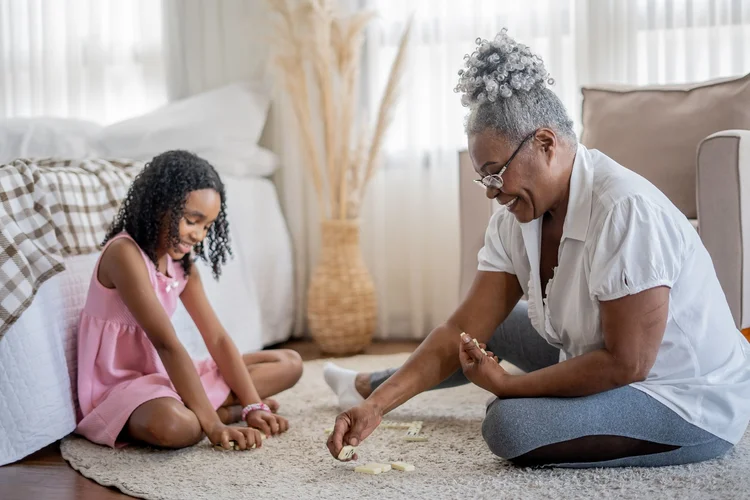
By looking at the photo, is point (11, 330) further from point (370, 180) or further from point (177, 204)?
point (370, 180)

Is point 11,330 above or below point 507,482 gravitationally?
above

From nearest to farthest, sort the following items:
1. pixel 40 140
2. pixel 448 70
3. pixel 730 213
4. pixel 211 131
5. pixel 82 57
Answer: pixel 730 213 < pixel 40 140 < pixel 211 131 < pixel 448 70 < pixel 82 57

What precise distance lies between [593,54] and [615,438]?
6.64ft

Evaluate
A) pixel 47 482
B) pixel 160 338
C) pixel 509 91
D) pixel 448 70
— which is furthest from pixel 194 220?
pixel 448 70

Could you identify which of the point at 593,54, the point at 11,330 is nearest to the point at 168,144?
the point at 11,330

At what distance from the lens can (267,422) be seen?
6.28 ft

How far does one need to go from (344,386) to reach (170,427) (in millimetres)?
459

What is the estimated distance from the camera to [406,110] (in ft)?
11.0

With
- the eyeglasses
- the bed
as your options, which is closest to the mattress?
the bed

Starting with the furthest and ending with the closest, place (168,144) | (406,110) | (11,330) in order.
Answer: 1. (406,110)
2. (168,144)
3. (11,330)

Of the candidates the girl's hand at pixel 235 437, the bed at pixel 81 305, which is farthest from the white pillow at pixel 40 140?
the girl's hand at pixel 235 437

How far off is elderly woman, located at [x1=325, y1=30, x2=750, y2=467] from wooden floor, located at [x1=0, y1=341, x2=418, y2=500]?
1.57 feet

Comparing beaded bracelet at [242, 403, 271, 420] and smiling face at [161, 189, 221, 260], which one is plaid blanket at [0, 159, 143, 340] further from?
beaded bracelet at [242, 403, 271, 420]

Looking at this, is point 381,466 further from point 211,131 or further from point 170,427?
point 211,131
